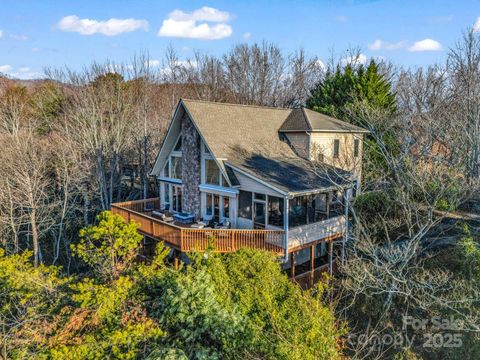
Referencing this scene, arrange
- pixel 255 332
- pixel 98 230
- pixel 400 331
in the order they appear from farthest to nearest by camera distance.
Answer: pixel 400 331 < pixel 98 230 < pixel 255 332

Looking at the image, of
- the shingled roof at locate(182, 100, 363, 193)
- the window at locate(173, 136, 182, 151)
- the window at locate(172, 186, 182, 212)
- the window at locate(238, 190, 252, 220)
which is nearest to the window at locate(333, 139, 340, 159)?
the shingled roof at locate(182, 100, 363, 193)

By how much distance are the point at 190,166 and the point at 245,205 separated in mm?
3988

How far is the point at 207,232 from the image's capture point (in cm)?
1397

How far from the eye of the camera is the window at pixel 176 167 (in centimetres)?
1919

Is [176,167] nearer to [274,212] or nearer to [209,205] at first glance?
[209,205]

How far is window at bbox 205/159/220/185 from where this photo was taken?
1697 cm

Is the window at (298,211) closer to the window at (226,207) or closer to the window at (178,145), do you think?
the window at (226,207)

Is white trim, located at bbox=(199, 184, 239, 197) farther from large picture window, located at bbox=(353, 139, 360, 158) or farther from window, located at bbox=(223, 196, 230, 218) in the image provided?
large picture window, located at bbox=(353, 139, 360, 158)

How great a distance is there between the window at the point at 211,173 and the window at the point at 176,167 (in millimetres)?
2347

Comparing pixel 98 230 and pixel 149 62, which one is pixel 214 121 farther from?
pixel 149 62

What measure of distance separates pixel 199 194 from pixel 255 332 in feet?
33.0

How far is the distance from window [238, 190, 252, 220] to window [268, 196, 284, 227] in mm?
996

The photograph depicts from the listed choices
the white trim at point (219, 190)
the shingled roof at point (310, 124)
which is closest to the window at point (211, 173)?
the white trim at point (219, 190)

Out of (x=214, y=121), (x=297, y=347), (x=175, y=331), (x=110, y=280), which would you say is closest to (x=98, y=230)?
(x=110, y=280)
